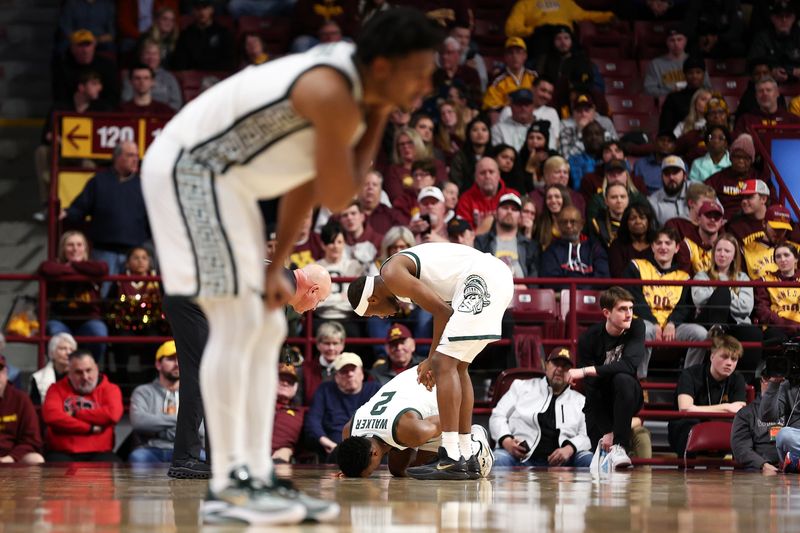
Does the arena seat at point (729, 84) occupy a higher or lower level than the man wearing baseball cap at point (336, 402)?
higher

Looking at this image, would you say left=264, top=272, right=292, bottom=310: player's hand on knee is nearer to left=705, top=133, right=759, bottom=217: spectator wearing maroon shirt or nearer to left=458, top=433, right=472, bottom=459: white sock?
left=458, top=433, right=472, bottom=459: white sock

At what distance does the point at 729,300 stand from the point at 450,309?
4267 millimetres

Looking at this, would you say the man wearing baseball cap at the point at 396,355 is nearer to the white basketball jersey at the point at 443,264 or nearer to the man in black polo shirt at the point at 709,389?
the man in black polo shirt at the point at 709,389

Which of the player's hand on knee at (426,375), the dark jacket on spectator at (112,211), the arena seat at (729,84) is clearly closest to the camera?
the player's hand on knee at (426,375)

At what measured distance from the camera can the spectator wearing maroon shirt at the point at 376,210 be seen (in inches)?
460

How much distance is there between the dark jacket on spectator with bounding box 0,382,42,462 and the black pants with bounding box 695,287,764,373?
218 inches

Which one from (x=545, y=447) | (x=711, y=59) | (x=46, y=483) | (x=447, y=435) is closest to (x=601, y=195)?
(x=545, y=447)

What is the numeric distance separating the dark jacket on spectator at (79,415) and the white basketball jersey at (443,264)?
133 inches

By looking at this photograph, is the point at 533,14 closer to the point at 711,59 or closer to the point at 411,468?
the point at 711,59

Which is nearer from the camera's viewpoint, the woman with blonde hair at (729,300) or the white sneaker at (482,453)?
the white sneaker at (482,453)

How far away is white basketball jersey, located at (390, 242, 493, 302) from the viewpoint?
755 cm

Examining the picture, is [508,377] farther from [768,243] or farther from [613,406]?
[768,243]

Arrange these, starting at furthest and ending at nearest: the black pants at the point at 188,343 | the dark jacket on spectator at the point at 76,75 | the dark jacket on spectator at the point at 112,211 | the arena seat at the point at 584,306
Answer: the dark jacket on spectator at the point at 76,75 → the dark jacket on spectator at the point at 112,211 → the arena seat at the point at 584,306 → the black pants at the point at 188,343

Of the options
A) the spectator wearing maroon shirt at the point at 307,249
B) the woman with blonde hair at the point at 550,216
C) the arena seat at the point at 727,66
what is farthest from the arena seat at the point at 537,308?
the arena seat at the point at 727,66
